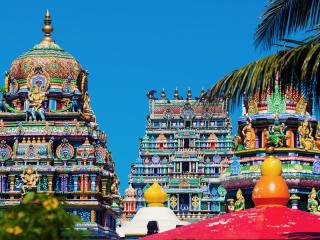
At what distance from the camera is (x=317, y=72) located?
2117 cm

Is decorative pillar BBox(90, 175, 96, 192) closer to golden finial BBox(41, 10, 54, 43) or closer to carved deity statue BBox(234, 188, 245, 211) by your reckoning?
golden finial BBox(41, 10, 54, 43)

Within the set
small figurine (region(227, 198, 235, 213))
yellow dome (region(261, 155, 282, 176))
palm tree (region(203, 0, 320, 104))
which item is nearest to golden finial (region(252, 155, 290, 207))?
yellow dome (region(261, 155, 282, 176))

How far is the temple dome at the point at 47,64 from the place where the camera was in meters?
79.1

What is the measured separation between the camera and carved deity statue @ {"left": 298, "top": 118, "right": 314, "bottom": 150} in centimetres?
6312

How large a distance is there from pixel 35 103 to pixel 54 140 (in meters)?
3.09

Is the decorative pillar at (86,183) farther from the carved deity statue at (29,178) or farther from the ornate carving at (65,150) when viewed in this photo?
the carved deity statue at (29,178)

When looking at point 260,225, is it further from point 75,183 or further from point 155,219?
point 75,183

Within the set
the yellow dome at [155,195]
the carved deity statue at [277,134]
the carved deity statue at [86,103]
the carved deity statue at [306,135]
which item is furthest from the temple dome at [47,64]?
the yellow dome at [155,195]

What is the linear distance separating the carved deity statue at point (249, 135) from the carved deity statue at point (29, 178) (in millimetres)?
15077

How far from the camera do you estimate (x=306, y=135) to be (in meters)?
64.0

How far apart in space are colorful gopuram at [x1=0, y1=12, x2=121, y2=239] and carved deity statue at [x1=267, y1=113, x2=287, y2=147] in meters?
14.6

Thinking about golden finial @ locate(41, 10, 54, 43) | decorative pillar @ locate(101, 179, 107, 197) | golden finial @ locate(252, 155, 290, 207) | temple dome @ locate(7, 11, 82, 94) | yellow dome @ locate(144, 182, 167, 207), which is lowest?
golden finial @ locate(252, 155, 290, 207)

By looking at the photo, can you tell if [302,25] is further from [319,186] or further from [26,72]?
[26,72]

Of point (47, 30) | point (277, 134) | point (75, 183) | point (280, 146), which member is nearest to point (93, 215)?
point (75, 183)
